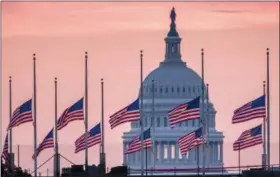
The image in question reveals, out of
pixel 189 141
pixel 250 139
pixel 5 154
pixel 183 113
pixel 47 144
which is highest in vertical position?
pixel 183 113

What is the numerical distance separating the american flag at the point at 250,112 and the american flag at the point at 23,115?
11208 millimetres

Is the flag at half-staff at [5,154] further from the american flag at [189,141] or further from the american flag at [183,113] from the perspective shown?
the american flag at [189,141]

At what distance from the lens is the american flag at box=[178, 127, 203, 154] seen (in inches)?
5743

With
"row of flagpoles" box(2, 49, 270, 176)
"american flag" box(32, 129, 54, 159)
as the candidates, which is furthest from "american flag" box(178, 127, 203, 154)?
"american flag" box(32, 129, 54, 159)

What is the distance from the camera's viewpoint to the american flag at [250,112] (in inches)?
5148

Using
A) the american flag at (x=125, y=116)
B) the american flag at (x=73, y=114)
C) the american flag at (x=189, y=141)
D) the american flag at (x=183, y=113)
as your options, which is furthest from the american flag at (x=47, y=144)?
the american flag at (x=189, y=141)

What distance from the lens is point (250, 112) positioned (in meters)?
132

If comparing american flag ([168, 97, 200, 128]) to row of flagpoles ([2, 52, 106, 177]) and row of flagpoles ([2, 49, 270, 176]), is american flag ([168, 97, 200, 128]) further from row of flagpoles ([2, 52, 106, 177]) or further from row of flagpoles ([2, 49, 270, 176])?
row of flagpoles ([2, 52, 106, 177])

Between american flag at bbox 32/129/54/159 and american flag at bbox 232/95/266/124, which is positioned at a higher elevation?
american flag at bbox 232/95/266/124

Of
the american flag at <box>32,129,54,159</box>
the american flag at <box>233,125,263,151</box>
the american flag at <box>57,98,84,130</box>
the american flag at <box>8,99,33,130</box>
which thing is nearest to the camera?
the american flag at <box>8,99,33,130</box>

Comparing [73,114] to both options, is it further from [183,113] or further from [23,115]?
[183,113]

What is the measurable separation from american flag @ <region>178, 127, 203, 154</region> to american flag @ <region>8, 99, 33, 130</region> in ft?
55.2

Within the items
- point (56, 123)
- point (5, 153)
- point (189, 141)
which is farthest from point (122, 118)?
point (189, 141)

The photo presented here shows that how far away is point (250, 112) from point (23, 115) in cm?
1267
